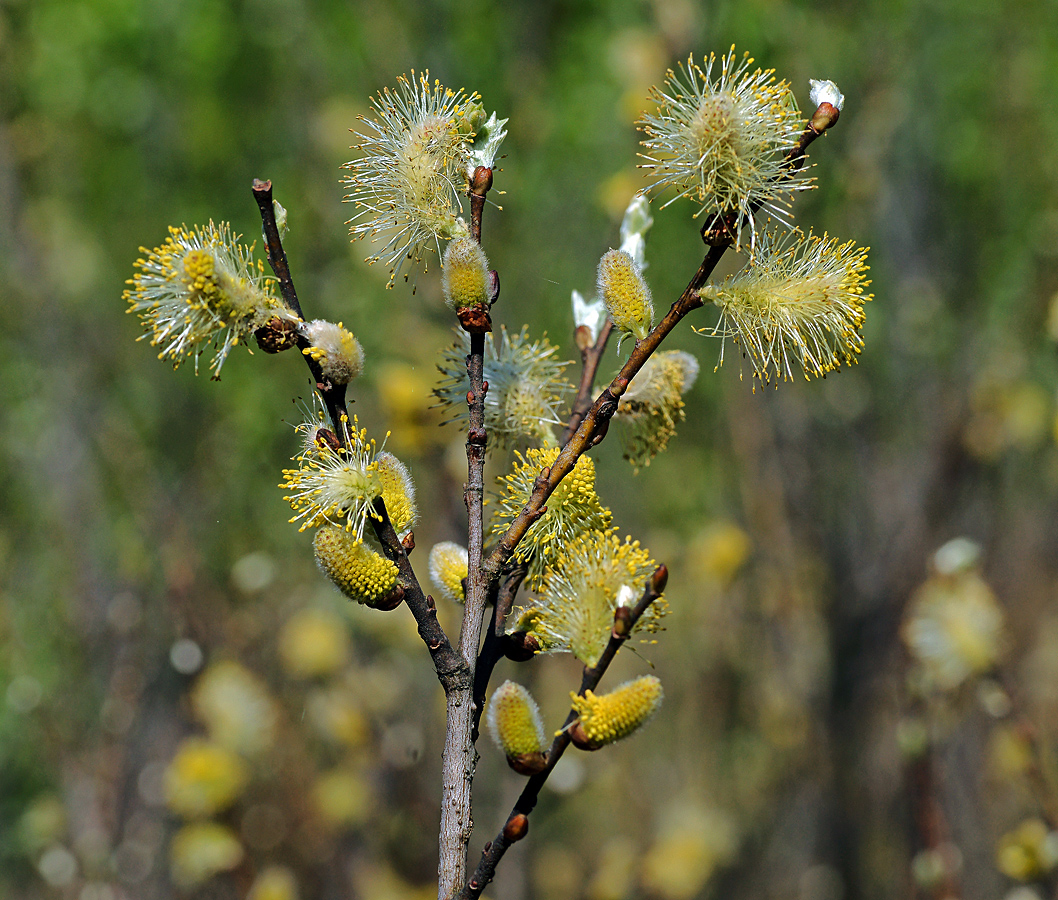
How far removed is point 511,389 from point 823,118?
1.58 ft

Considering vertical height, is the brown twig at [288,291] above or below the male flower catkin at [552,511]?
above

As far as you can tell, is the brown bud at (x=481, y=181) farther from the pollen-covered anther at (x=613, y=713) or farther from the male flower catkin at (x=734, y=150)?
the pollen-covered anther at (x=613, y=713)

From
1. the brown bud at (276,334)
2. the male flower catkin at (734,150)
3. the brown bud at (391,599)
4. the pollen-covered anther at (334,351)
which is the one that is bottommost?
the brown bud at (391,599)

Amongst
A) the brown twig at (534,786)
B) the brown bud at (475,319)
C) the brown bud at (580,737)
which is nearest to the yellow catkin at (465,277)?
the brown bud at (475,319)

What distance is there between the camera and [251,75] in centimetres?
784

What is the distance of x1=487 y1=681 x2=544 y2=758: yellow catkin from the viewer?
998 mm

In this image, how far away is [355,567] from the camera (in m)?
0.91

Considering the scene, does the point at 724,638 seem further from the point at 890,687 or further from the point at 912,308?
the point at 912,308

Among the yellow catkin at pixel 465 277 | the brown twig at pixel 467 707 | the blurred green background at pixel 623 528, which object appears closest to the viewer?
the brown twig at pixel 467 707

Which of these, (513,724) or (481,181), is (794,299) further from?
(513,724)

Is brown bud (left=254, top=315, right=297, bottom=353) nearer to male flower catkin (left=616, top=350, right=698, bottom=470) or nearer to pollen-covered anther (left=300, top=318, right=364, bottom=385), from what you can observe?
pollen-covered anther (left=300, top=318, right=364, bottom=385)

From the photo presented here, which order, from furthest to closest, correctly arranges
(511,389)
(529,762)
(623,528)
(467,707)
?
1. (623,528)
2. (511,389)
3. (529,762)
4. (467,707)

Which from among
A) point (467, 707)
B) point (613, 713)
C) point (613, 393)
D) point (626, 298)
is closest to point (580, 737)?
point (613, 713)

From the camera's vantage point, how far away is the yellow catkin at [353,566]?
0.90 meters
